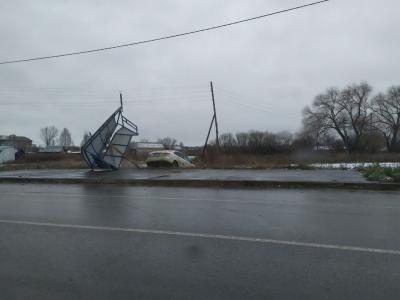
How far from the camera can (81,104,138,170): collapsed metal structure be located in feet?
61.9

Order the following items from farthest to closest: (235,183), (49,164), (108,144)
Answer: (49,164), (108,144), (235,183)

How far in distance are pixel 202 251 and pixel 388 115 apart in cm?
8016

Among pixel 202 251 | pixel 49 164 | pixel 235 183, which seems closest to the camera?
pixel 202 251

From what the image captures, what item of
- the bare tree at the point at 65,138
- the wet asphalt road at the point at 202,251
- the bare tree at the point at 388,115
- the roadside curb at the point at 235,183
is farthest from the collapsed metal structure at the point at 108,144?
the bare tree at the point at 65,138

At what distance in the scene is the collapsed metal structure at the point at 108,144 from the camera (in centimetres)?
1888

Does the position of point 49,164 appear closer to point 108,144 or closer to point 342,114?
point 108,144

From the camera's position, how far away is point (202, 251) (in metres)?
4.75

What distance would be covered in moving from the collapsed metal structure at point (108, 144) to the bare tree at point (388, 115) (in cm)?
6406

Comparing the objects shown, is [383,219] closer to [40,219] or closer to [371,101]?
[40,219]

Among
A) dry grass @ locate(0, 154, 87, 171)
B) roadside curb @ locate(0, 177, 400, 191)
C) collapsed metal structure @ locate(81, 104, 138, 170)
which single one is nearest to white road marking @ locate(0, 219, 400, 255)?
roadside curb @ locate(0, 177, 400, 191)

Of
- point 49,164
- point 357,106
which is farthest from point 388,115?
point 49,164

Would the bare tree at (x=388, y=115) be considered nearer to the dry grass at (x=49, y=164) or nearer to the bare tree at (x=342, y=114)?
the bare tree at (x=342, y=114)

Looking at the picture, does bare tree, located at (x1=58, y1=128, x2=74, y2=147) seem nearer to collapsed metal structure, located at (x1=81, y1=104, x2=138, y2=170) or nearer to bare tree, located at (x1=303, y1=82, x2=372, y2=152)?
bare tree, located at (x1=303, y1=82, x2=372, y2=152)

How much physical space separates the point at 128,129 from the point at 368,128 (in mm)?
63654
